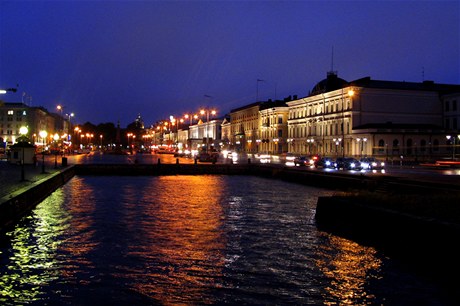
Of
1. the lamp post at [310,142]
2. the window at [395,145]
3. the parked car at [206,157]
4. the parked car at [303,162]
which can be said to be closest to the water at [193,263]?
the parked car at [303,162]

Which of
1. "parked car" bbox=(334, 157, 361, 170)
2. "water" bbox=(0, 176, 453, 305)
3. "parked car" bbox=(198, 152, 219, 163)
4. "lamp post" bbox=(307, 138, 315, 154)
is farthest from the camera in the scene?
"lamp post" bbox=(307, 138, 315, 154)

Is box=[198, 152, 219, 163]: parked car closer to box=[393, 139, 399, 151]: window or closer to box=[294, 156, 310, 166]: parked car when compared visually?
box=[294, 156, 310, 166]: parked car

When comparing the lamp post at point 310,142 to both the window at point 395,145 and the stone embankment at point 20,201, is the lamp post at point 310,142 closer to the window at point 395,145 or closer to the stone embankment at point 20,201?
the window at point 395,145

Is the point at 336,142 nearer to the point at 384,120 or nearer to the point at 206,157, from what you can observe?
the point at 384,120

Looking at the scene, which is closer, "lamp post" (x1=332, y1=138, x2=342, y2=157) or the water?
the water

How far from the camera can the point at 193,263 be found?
60.0ft

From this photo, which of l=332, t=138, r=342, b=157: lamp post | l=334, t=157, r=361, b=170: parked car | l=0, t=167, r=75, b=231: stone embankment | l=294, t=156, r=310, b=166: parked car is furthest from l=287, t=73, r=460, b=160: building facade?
l=0, t=167, r=75, b=231: stone embankment

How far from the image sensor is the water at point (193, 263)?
570 inches

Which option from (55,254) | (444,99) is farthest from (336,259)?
(444,99)

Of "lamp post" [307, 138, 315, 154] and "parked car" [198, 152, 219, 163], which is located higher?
"lamp post" [307, 138, 315, 154]

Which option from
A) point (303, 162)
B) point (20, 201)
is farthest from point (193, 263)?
point (303, 162)

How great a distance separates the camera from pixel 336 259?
1931 cm

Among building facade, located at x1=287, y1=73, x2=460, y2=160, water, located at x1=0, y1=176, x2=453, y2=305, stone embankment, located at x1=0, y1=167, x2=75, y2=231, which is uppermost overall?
building facade, located at x1=287, y1=73, x2=460, y2=160

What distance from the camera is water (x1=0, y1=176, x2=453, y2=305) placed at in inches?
570
